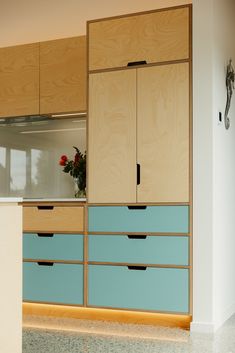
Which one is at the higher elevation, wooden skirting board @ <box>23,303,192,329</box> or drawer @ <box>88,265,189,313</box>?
drawer @ <box>88,265,189,313</box>

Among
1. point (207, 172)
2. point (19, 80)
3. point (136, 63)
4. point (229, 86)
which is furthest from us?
point (19, 80)

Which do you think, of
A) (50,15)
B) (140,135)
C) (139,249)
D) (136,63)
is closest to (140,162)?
(140,135)

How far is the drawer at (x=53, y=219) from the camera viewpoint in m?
3.94

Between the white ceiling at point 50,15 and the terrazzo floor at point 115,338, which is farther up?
the white ceiling at point 50,15

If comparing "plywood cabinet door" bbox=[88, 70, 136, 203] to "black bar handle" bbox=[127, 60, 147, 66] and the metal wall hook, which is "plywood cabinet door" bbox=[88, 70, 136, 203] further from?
the metal wall hook

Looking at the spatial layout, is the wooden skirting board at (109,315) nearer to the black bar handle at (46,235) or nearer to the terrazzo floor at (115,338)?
the terrazzo floor at (115,338)

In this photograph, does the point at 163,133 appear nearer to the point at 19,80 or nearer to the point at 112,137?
the point at 112,137

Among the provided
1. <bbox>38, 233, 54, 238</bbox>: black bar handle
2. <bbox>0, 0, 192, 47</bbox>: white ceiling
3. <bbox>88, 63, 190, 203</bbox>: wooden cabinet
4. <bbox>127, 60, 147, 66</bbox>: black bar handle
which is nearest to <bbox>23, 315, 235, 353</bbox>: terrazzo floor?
<bbox>38, 233, 54, 238</bbox>: black bar handle

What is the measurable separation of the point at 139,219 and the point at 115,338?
0.84m

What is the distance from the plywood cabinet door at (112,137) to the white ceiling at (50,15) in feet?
3.27

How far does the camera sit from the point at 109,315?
3.91 m

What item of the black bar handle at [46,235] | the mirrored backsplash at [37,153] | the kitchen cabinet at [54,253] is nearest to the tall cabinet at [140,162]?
the kitchen cabinet at [54,253]

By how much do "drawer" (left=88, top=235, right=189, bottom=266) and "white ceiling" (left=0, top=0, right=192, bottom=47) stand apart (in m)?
2.04

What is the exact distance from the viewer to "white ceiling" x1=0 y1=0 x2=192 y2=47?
182 inches
